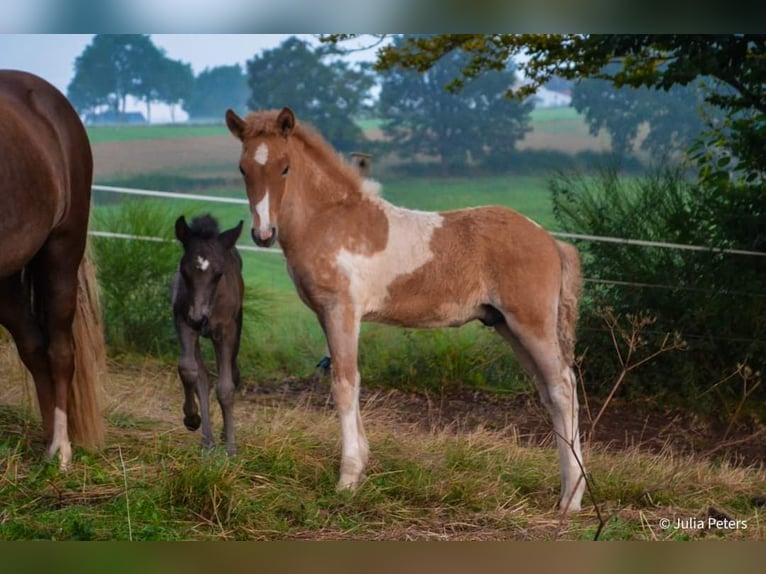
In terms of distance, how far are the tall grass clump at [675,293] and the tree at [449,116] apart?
220 centimetres

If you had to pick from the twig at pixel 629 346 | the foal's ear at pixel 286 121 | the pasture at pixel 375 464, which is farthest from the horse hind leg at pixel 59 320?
the twig at pixel 629 346

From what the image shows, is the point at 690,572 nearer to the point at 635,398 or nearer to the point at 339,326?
the point at 339,326

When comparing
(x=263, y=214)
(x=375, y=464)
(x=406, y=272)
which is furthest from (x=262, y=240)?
(x=375, y=464)

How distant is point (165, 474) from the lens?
16.0 ft

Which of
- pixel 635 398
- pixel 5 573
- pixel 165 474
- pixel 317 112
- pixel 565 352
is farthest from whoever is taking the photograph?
pixel 317 112

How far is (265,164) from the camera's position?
4.73 metres

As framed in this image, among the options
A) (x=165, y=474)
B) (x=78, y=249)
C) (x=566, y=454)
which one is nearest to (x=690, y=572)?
(x=566, y=454)

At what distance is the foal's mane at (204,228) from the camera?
5.14m

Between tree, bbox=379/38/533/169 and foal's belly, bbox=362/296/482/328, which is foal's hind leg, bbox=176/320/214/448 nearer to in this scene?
foal's belly, bbox=362/296/482/328

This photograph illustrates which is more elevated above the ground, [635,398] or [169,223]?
[169,223]

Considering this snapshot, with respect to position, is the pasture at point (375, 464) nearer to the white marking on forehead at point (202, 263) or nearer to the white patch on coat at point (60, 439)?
the white patch on coat at point (60, 439)

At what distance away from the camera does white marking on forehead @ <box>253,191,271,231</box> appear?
464 centimetres

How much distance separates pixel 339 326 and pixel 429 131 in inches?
206

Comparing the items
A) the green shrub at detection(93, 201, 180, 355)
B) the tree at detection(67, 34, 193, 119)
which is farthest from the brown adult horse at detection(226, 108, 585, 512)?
the tree at detection(67, 34, 193, 119)
